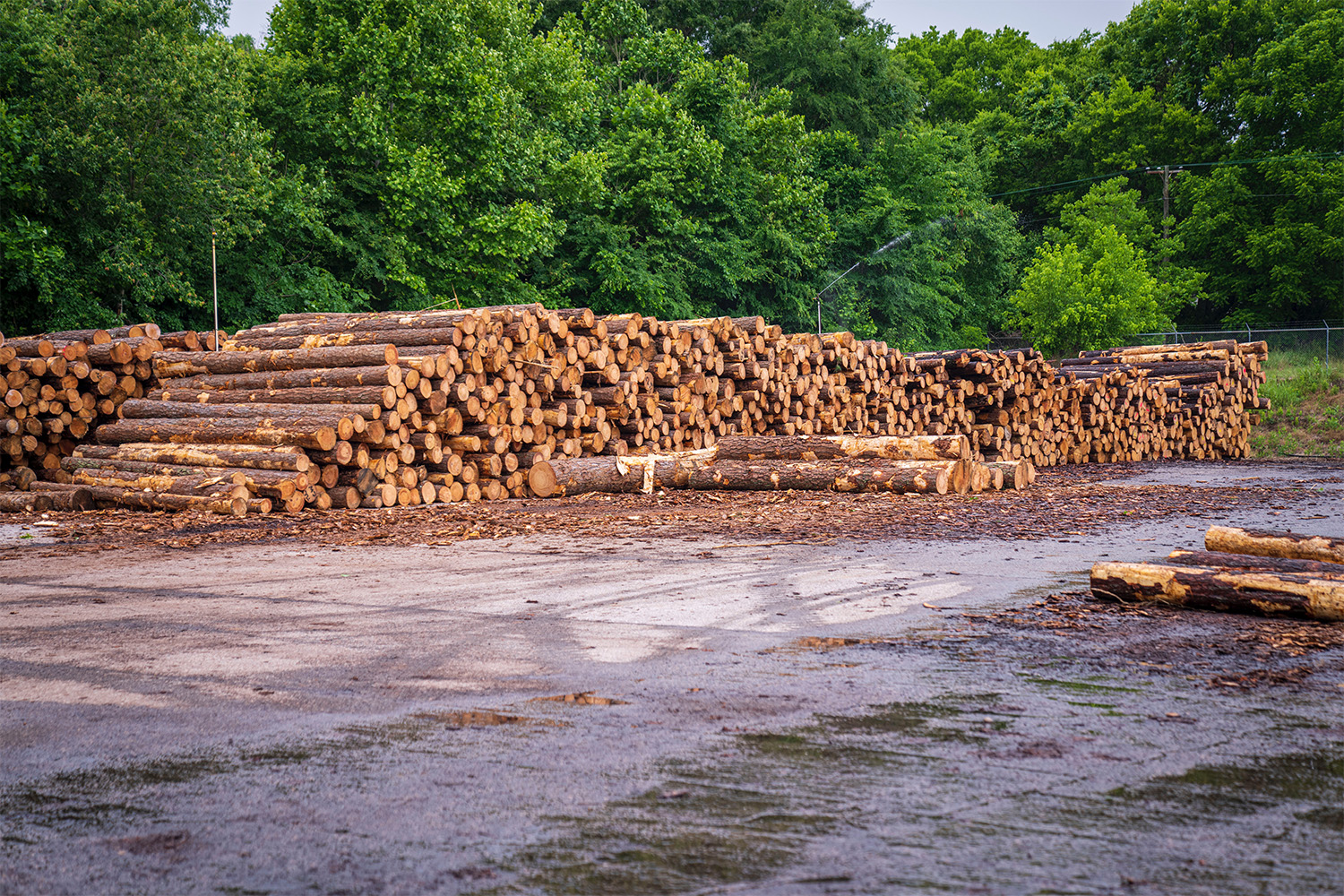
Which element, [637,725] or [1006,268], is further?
[1006,268]

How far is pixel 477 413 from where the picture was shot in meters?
12.5

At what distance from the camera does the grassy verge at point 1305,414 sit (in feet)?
90.7

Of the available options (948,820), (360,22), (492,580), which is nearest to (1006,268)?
(360,22)

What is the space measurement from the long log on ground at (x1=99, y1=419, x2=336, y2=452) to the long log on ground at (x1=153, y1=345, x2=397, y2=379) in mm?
1072

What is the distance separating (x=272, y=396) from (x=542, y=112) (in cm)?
2055

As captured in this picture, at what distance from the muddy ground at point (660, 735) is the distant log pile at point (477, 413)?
4609mm

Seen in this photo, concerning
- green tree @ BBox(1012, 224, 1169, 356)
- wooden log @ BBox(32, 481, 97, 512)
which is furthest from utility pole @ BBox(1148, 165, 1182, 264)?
wooden log @ BBox(32, 481, 97, 512)

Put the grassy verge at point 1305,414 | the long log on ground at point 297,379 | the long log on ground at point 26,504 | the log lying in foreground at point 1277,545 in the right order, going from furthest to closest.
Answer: the grassy verge at point 1305,414
the long log on ground at point 297,379
the long log on ground at point 26,504
the log lying in foreground at point 1277,545

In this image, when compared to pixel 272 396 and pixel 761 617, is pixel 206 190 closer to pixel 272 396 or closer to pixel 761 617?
→ pixel 272 396

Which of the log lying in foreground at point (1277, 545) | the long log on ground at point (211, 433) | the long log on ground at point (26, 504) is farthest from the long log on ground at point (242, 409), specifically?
the log lying in foreground at point (1277, 545)

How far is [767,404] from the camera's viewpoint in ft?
53.8

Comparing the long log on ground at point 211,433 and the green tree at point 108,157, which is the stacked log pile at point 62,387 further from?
the green tree at point 108,157

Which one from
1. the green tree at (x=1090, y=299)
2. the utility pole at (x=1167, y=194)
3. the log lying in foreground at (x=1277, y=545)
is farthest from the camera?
the utility pole at (x=1167, y=194)

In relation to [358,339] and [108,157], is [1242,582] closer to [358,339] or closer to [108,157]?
[358,339]
